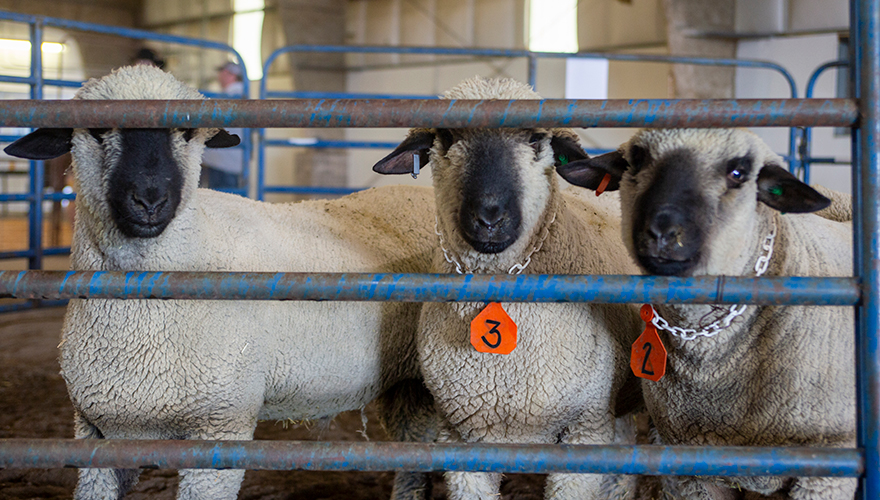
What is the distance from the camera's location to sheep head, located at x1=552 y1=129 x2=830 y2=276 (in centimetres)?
150

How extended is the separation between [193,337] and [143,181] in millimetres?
445

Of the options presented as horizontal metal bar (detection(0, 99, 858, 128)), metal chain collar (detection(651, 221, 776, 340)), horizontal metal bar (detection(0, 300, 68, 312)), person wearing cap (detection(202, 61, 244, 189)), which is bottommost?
horizontal metal bar (detection(0, 300, 68, 312))

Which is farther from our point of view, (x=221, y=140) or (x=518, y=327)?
(x=221, y=140)

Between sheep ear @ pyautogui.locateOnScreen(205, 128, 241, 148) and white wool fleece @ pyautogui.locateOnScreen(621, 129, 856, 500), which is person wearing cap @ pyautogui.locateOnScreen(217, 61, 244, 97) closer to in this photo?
sheep ear @ pyautogui.locateOnScreen(205, 128, 241, 148)

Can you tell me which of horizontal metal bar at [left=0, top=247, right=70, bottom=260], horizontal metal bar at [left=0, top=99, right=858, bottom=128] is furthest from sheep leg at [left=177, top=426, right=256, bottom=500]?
horizontal metal bar at [left=0, top=247, right=70, bottom=260]

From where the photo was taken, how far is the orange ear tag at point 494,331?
5.95 feet

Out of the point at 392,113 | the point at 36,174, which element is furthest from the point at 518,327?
the point at 36,174

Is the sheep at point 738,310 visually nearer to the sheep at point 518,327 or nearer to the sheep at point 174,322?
the sheep at point 518,327

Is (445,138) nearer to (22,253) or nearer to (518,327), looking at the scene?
(518,327)

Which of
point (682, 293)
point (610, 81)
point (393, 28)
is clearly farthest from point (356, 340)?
point (393, 28)

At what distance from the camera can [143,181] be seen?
1.65 metres

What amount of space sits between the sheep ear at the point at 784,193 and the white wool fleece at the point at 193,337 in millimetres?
1235

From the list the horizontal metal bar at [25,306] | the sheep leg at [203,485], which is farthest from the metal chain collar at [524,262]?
the horizontal metal bar at [25,306]

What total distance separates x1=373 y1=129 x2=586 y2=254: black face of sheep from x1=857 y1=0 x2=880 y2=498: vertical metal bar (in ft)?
2.61
